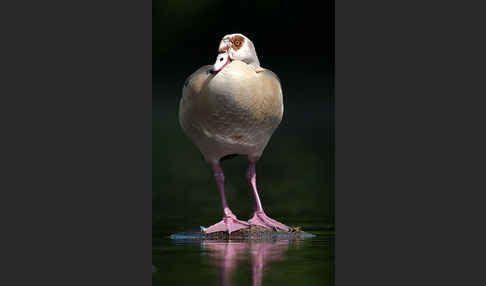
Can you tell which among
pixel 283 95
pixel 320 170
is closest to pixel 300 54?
pixel 283 95

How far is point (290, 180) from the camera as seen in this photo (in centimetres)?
664

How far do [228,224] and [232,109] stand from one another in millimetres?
674

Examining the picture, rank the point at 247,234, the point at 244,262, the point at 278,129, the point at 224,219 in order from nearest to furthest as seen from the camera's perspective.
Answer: the point at 244,262
the point at 247,234
the point at 224,219
the point at 278,129

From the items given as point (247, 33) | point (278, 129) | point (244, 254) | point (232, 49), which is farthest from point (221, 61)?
point (244, 254)

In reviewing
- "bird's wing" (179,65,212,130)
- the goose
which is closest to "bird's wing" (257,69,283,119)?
the goose

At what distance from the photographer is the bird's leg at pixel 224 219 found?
6434 mm

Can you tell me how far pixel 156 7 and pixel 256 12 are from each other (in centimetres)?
57

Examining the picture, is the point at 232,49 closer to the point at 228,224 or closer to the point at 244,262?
the point at 228,224

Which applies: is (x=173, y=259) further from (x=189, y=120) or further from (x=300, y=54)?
Result: (x=300, y=54)

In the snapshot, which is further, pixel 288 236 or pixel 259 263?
pixel 288 236

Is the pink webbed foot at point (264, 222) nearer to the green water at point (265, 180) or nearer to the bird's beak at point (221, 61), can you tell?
the green water at point (265, 180)

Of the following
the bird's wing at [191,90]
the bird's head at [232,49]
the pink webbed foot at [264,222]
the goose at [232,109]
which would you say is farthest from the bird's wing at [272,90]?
the pink webbed foot at [264,222]

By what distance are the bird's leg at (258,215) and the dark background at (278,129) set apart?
2.4 inches

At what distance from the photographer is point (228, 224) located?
21.2 ft
